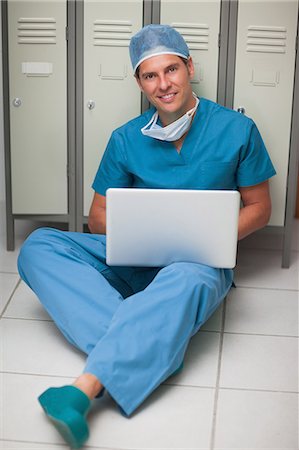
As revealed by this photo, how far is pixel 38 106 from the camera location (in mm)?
3270

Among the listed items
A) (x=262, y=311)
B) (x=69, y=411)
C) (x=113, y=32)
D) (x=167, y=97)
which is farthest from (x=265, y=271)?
(x=69, y=411)

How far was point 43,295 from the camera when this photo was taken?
2.64 meters

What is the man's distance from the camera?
228cm

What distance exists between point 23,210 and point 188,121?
919 mm

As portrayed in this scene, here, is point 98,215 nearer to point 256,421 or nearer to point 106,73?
point 106,73

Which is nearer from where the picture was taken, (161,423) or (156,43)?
(161,423)

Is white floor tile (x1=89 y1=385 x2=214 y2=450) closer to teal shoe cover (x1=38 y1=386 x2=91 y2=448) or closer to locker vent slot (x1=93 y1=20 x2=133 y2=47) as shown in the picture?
teal shoe cover (x1=38 y1=386 x2=91 y2=448)

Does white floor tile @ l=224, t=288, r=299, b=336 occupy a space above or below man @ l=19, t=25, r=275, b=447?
below

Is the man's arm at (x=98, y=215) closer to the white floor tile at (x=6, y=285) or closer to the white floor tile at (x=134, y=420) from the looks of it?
the white floor tile at (x=6, y=285)

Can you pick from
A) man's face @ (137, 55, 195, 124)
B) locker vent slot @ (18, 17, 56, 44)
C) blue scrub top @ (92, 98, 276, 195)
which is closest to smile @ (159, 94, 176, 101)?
man's face @ (137, 55, 195, 124)

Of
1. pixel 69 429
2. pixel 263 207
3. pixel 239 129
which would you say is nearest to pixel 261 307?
pixel 263 207

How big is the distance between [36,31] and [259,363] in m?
1.55

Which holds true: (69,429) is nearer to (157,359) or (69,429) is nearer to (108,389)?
(108,389)

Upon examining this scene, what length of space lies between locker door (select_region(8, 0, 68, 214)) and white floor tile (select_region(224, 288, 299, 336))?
0.86m
